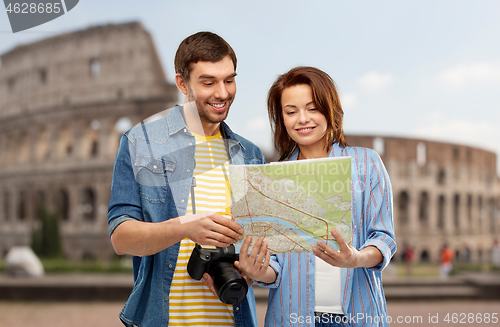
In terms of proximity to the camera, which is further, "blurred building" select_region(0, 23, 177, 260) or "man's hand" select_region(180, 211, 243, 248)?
"blurred building" select_region(0, 23, 177, 260)

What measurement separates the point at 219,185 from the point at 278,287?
45cm

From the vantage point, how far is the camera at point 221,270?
1.49 metres

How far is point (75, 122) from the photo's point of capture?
2020 cm

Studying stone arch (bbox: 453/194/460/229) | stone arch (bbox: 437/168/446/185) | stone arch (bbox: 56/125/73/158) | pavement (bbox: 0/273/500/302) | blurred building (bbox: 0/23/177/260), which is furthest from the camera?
stone arch (bbox: 453/194/460/229)

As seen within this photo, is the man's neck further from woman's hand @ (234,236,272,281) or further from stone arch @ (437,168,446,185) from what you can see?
stone arch @ (437,168,446,185)

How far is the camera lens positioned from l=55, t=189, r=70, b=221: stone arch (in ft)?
68.4

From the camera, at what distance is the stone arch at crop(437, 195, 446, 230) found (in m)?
26.2

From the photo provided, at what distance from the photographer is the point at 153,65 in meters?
20.1

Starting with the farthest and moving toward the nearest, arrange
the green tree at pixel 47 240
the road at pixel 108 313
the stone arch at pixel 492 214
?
the stone arch at pixel 492 214 < the green tree at pixel 47 240 < the road at pixel 108 313

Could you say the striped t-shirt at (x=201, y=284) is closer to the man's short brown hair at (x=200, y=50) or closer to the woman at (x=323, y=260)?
the woman at (x=323, y=260)

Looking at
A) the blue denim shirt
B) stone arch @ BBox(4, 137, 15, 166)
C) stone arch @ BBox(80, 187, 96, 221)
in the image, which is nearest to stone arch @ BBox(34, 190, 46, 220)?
stone arch @ BBox(80, 187, 96, 221)

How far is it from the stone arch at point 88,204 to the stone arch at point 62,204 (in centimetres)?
96

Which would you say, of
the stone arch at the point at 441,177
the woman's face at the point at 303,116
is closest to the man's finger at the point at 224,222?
the woman's face at the point at 303,116

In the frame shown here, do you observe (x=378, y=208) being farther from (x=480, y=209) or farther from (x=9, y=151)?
(x=480, y=209)
